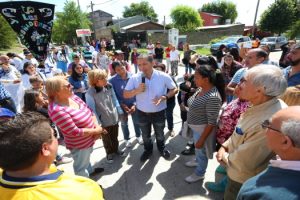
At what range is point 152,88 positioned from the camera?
12.5 feet

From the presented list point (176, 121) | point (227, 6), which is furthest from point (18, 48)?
point (227, 6)

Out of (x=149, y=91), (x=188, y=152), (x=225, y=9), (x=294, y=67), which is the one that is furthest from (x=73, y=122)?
(x=225, y=9)

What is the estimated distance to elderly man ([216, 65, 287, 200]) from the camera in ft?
6.64

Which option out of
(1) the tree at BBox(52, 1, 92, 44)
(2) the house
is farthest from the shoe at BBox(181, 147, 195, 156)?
(2) the house

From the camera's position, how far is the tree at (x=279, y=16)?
3600 centimetres

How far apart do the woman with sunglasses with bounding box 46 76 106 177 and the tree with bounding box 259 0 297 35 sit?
4115cm

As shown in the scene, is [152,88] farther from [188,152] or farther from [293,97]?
[293,97]

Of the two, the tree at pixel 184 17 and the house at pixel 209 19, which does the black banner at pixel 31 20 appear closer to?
the tree at pixel 184 17

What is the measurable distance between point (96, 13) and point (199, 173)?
70612mm

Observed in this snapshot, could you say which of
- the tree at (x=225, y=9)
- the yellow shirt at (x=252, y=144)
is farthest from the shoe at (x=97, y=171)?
the tree at (x=225, y=9)

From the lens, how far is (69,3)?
55.4m

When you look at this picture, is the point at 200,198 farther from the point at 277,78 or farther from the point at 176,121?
the point at 176,121

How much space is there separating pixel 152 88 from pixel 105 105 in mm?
831

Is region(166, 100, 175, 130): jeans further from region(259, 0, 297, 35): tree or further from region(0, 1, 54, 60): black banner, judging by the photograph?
region(259, 0, 297, 35): tree
